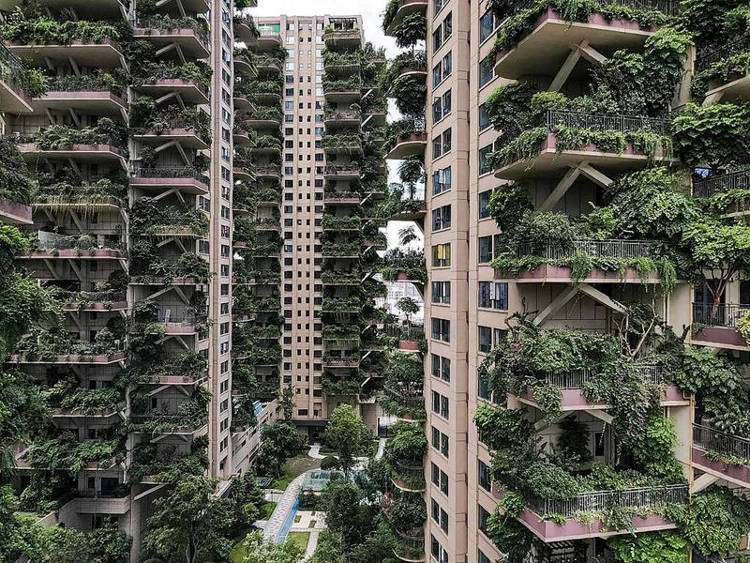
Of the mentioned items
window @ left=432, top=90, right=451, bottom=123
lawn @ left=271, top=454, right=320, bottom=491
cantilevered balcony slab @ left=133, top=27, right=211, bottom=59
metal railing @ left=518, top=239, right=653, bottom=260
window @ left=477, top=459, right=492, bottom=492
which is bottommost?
lawn @ left=271, top=454, right=320, bottom=491

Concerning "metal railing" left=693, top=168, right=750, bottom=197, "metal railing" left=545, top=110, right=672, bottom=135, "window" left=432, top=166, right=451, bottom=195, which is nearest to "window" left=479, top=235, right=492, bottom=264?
"window" left=432, top=166, right=451, bottom=195

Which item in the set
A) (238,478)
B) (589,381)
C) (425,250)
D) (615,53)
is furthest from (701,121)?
(238,478)

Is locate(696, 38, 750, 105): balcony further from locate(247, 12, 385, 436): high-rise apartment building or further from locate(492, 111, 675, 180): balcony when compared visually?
locate(247, 12, 385, 436): high-rise apartment building

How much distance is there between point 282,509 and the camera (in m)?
42.0

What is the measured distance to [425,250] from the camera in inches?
1025

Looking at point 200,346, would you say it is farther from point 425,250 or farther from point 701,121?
point 701,121

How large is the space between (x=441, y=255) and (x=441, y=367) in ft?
17.8

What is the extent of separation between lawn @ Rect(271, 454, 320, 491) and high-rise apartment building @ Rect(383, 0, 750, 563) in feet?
116

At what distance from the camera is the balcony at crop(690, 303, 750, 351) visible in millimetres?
12438

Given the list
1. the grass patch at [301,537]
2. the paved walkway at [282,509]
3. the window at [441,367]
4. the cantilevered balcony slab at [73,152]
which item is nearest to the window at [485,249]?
the window at [441,367]

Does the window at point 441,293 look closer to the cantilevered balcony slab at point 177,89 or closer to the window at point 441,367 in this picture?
the window at point 441,367

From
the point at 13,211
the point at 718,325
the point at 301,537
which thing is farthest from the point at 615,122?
the point at 301,537

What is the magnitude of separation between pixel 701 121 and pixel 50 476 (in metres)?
34.9

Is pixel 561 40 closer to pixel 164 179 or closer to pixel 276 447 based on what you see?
pixel 164 179
